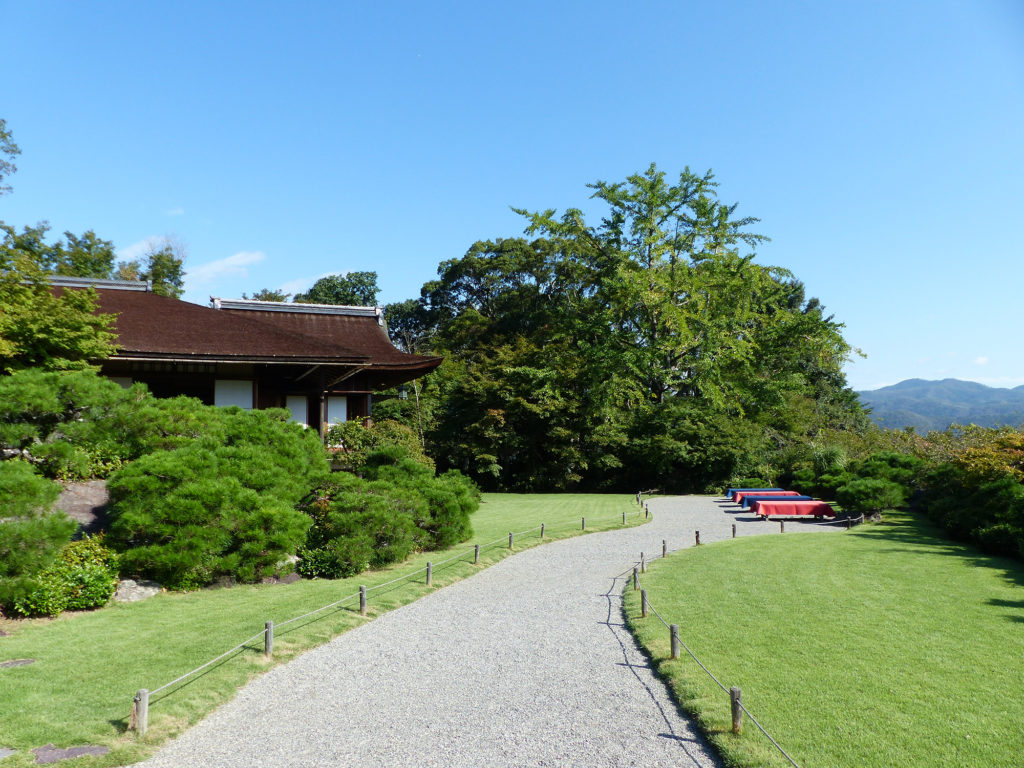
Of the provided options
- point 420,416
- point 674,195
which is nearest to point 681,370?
point 674,195

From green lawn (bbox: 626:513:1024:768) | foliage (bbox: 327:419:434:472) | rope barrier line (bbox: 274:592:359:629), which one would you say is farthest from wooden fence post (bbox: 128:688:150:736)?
foliage (bbox: 327:419:434:472)

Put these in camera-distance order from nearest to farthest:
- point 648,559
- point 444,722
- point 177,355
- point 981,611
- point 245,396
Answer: point 444,722 → point 981,611 → point 648,559 → point 177,355 → point 245,396

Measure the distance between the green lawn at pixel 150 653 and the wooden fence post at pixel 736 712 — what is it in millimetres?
4468

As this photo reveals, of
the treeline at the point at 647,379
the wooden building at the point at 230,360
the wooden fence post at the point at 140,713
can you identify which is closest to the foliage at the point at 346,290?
the treeline at the point at 647,379

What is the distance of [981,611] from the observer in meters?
8.75

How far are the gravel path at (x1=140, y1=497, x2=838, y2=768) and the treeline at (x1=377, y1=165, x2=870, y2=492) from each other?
20.3 metres

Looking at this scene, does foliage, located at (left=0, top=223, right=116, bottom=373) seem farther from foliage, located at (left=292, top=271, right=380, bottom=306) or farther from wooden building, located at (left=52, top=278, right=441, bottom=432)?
foliage, located at (left=292, top=271, right=380, bottom=306)

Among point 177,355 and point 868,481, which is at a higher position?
point 177,355

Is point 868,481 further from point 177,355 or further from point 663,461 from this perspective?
point 177,355

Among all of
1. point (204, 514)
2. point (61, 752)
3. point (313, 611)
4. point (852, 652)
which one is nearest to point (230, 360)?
point (204, 514)

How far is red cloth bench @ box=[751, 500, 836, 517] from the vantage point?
763 inches

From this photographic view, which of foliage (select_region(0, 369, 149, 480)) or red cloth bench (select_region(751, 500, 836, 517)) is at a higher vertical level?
foliage (select_region(0, 369, 149, 480))

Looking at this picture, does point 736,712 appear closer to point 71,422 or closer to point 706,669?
point 706,669

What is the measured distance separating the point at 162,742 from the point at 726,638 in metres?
5.80
